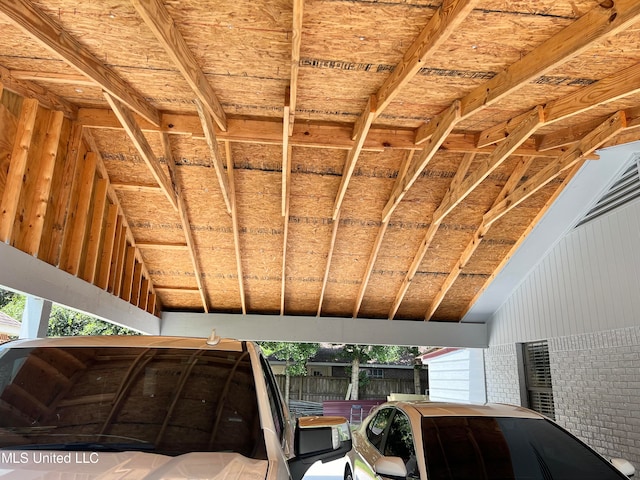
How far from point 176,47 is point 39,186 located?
274cm

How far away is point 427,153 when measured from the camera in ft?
19.2

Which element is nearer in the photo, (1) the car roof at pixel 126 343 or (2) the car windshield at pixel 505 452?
(1) the car roof at pixel 126 343

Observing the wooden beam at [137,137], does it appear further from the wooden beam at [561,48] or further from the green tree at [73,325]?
the green tree at [73,325]

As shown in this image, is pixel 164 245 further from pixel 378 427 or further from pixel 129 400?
pixel 129 400

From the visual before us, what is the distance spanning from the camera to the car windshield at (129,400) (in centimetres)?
174

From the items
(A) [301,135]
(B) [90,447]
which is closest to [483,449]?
(B) [90,447]

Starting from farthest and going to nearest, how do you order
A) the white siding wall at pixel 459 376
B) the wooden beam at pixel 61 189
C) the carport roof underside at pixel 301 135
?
1. the white siding wall at pixel 459 376
2. the wooden beam at pixel 61 189
3. the carport roof underside at pixel 301 135

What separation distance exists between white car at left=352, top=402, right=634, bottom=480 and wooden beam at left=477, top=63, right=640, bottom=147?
3075 millimetres

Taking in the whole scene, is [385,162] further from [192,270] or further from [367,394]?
[367,394]

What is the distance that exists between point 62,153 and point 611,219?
7.44 m

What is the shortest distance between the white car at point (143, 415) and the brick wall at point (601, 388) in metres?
5.59

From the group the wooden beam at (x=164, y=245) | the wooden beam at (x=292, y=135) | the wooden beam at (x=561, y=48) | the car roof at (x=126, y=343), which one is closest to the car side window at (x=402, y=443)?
the car roof at (x=126, y=343)

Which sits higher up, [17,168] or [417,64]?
[417,64]

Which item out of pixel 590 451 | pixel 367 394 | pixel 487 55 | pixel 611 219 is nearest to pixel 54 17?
pixel 487 55
